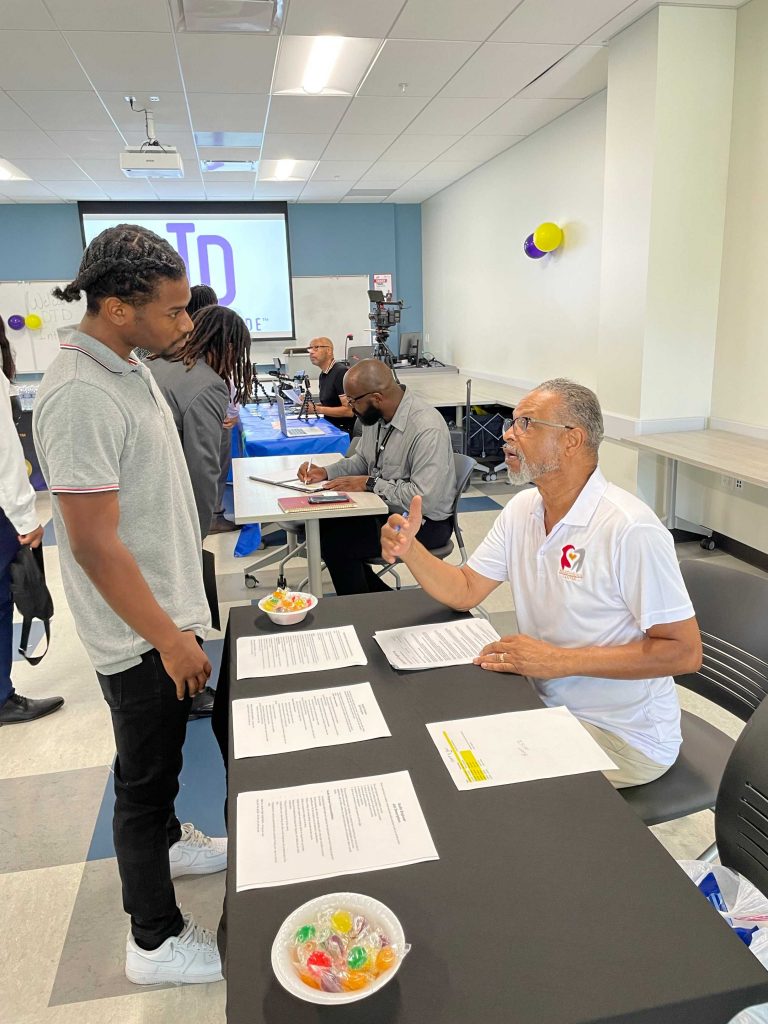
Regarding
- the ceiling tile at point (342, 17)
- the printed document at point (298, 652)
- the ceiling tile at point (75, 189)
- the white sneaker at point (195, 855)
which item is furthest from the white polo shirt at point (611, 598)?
the ceiling tile at point (75, 189)

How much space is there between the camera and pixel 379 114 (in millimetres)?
5320

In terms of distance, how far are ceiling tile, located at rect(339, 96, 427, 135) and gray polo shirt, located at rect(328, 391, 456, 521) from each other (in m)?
3.11

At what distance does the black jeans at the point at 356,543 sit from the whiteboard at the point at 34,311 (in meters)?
7.33

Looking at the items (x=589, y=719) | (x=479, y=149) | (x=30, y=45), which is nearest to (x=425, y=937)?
(x=589, y=719)

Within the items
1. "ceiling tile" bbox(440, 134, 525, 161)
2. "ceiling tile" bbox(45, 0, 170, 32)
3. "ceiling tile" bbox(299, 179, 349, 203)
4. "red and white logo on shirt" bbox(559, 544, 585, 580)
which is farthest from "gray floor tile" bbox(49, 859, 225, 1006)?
"ceiling tile" bbox(299, 179, 349, 203)

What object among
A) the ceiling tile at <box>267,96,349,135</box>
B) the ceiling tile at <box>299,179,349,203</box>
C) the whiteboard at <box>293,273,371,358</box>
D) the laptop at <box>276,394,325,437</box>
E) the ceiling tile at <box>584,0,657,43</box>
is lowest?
the laptop at <box>276,394,325,437</box>

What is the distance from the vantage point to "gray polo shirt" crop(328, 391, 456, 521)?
293cm

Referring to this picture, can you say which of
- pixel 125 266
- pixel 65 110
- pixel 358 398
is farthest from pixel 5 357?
pixel 65 110

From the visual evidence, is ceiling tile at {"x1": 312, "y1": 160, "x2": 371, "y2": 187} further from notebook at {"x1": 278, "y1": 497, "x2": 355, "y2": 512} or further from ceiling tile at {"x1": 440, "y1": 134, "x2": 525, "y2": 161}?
notebook at {"x1": 278, "y1": 497, "x2": 355, "y2": 512}

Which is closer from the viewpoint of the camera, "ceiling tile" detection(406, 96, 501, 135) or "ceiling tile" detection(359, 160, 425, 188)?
"ceiling tile" detection(406, 96, 501, 135)

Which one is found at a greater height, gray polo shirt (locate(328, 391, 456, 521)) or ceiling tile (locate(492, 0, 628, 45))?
ceiling tile (locate(492, 0, 628, 45))

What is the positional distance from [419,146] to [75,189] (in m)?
4.17

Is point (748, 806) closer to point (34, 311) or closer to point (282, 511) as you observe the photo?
point (282, 511)

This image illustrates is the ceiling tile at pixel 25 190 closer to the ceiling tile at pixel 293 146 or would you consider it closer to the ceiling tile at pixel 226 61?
the ceiling tile at pixel 293 146
